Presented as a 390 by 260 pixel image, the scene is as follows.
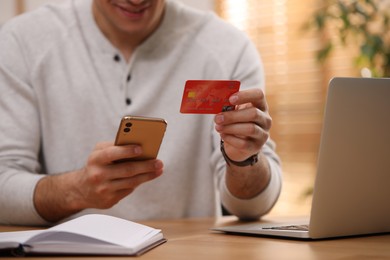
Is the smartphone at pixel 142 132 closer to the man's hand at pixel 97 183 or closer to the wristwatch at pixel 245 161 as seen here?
the man's hand at pixel 97 183

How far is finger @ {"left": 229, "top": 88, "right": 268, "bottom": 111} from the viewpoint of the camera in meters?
1.21

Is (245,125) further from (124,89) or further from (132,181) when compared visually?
(124,89)

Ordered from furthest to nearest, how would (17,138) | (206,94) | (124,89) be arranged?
(124,89) < (17,138) < (206,94)

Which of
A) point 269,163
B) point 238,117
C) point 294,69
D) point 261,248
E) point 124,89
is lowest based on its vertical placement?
point 261,248

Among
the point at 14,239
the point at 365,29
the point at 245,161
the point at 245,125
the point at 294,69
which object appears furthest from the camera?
the point at 294,69

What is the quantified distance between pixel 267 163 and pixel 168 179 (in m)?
0.38

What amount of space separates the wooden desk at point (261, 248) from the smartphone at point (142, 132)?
7.5 inches

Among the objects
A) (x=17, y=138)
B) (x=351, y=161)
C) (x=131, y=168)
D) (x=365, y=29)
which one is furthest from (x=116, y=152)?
(x=365, y=29)

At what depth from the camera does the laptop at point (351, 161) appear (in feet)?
3.31

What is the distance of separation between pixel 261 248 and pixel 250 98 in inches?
13.9

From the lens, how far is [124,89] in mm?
1870

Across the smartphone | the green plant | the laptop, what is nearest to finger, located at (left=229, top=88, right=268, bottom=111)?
the smartphone

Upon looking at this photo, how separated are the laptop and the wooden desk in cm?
3

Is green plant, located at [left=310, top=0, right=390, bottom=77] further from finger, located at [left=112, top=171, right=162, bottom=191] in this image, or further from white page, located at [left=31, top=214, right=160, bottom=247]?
white page, located at [left=31, top=214, right=160, bottom=247]
